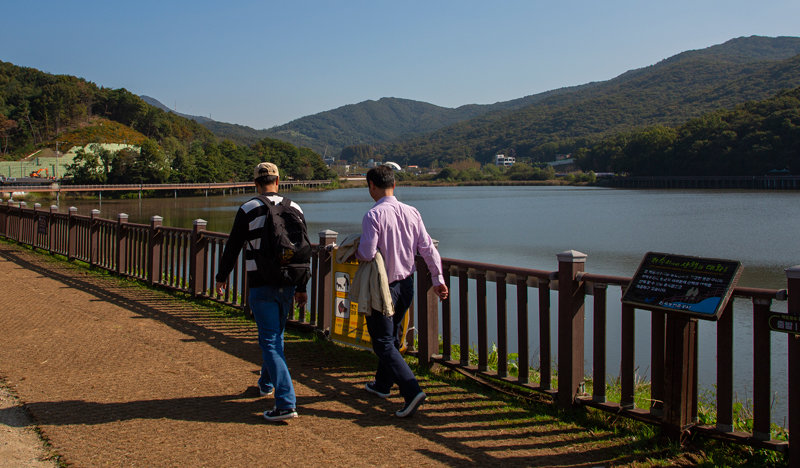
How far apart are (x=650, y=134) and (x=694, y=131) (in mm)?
10948

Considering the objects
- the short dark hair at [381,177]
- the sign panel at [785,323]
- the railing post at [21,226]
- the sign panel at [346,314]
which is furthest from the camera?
the railing post at [21,226]

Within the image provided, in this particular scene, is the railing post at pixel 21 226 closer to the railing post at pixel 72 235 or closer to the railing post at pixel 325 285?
the railing post at pixel 72 235

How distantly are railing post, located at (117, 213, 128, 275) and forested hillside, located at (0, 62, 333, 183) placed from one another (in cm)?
9566

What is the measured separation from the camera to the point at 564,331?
4477mm

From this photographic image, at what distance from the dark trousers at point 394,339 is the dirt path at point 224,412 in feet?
0.84

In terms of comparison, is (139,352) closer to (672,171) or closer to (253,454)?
(253,454)

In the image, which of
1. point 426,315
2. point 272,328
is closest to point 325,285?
point 426,315

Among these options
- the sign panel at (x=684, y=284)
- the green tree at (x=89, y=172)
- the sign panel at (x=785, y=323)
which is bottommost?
the sign panel at (x=785, y=323)

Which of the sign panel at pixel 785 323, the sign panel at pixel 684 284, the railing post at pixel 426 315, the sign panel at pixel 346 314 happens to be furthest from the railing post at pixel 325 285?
the sign panel at pixel 785 323

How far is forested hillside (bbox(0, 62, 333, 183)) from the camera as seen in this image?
4006 inches

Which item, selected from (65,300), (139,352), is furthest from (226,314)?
(65,300)

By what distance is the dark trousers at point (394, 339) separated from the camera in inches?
175

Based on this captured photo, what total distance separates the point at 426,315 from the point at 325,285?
1.55 metres

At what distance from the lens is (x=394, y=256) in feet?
14.9
